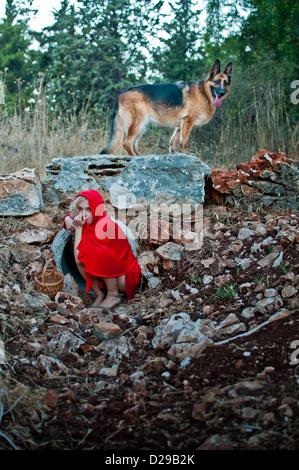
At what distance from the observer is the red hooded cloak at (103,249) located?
4340 millimetres

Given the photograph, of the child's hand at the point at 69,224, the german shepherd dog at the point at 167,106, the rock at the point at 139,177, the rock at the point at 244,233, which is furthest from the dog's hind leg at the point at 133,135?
the rock at the point at 244,233

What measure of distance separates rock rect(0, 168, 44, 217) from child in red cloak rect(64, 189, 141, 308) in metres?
0.69

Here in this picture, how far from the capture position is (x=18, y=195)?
4840mm

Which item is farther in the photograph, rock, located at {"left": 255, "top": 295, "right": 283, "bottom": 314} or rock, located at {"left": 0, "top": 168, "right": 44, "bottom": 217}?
rock, located at {"left": 0, "top": 168, "right": 44, "bottom": 217}

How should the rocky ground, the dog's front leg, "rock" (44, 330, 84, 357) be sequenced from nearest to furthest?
the rocky ground
"rock" (44, 330, 84, 357)
the dog's front leg

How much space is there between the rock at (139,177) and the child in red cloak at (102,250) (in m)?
0.67

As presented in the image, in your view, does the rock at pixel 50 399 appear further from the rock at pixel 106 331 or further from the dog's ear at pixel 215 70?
the dog's ear at pixel 215 70

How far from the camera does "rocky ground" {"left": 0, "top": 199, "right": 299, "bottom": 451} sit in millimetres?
1956

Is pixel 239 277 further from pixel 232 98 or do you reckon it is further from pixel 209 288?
pixel 232 98

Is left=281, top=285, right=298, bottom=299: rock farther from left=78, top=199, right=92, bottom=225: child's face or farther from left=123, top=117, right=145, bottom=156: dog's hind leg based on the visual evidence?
left=123, top=117, right=145, bottom=156: dog's hind leg

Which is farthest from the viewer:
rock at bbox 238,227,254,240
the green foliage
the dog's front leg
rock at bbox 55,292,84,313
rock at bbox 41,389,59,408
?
the green foliage

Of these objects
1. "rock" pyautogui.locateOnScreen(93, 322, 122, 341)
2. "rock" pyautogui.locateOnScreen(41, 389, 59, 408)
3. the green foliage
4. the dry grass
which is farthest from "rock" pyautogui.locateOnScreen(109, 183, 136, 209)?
the green foliage

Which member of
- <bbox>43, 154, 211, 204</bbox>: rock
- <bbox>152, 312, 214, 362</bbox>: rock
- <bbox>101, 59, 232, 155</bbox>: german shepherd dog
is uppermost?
<bbox>101, 59, 232, 155</bbox>: german shepherd dog

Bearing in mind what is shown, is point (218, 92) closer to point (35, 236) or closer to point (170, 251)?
point (170, 251)
